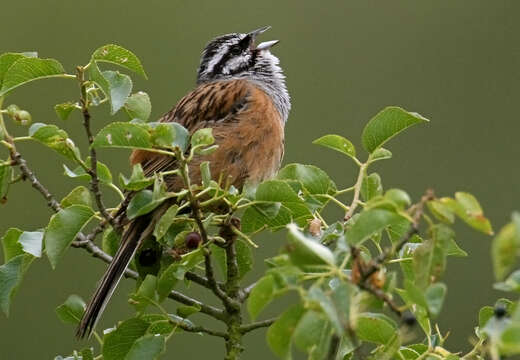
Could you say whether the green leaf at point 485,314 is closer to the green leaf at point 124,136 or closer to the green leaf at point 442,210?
the green leaf at point 442,210

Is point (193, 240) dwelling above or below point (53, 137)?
below

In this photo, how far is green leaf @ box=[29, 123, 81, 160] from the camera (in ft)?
9.09

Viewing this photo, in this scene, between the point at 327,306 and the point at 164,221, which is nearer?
the point at 327,306

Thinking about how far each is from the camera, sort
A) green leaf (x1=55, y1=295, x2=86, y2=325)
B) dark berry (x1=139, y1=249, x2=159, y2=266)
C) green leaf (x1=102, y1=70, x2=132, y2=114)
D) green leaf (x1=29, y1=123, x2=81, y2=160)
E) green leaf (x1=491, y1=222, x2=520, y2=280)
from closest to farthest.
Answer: green leaf (x1=491, y1=222, x2=520, y2=280), green leaf (x1=29, y1=123, x2=81, y2=160), green leaf (x1=102, y1=70, x2=132, y2=114), green leaf (x1=55, y1=295, x2=86, y2=325), dark berry (x1=139, y1=249, x2=159, y2=266)

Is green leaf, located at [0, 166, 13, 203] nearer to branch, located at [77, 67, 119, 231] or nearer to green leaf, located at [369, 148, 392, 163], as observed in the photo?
branch, located at [77, 67, 119, 231]

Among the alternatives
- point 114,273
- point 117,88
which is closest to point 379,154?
point 117,88

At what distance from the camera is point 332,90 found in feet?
29.6

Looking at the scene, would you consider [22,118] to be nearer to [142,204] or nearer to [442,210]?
[142,204]

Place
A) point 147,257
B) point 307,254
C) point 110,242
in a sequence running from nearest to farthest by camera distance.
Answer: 1. point 307,254
2. point 147,257
3. point 110,242

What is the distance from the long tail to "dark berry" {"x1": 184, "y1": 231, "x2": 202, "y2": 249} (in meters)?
0.23

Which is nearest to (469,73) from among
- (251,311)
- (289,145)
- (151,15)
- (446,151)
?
(446,151)

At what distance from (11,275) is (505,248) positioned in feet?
4.94

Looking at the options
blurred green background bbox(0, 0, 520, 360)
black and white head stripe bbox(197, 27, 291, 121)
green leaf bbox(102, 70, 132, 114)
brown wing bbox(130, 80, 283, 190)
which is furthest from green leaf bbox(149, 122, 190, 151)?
blurred green background bbox(0, 0, 520, 360)

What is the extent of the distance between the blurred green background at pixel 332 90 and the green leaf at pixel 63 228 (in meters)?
5.33
